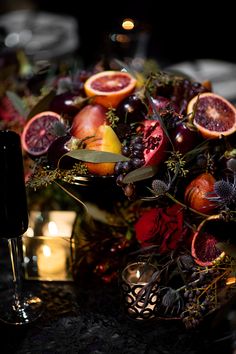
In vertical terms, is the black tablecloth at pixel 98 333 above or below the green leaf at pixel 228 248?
below

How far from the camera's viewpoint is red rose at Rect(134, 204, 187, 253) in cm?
110

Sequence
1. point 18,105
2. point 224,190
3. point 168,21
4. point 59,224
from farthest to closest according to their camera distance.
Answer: point 168,21 → point 18,105 → point 59,224 → point 224,190

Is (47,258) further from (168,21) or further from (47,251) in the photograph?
(168,21)

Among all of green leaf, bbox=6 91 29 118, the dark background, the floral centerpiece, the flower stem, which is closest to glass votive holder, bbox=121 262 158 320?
the floral centerpiece

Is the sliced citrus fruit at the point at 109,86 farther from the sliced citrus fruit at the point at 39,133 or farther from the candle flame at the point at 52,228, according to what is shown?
the candle flame at the point at 52,228

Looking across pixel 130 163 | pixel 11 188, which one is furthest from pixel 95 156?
pixel 11 188

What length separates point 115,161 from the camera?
108 cm

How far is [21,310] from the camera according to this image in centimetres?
115

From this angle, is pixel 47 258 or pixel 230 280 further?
pixel 47 258

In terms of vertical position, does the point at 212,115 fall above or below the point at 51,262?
above

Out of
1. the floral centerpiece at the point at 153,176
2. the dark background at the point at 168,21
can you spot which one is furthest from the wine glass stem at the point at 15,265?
the dark background at the point at 168,21

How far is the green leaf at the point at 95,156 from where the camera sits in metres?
1.08

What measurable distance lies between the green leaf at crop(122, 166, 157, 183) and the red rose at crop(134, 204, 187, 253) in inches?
3.6

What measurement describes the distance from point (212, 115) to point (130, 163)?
240mm
